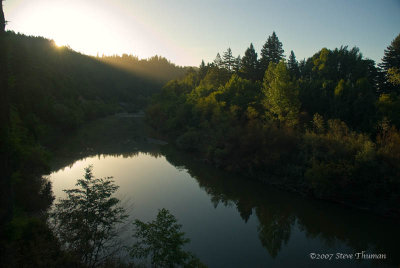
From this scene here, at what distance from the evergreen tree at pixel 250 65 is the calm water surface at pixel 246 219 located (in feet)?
93.8

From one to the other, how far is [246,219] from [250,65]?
40656mm

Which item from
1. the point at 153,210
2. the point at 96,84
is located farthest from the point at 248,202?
the point at 96,84

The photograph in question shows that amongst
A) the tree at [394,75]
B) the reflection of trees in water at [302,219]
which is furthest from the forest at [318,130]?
the reflection of trees in water at [302,219]

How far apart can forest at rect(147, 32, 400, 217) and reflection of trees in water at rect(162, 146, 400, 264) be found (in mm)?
1741

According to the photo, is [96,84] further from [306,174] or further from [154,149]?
[306,174]

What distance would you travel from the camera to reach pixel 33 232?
9.97 metres

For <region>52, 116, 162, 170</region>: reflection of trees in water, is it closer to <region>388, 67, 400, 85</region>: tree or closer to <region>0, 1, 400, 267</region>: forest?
<region>0, 1, 400, 267</region>: forest

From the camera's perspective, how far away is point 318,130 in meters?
27.3

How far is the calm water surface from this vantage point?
50.6ft

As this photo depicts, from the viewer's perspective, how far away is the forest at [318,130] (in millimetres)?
21578

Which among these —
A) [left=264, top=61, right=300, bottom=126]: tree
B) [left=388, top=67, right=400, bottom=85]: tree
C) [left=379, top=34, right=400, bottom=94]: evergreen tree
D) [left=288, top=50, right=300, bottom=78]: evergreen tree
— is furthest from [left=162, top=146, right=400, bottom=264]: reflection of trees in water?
[left=288, top=50, right=300, bottom=78]: evergreen tree

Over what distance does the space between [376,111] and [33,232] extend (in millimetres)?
31641

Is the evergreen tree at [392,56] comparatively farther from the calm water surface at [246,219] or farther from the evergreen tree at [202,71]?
the evergreen tree at [202,71]

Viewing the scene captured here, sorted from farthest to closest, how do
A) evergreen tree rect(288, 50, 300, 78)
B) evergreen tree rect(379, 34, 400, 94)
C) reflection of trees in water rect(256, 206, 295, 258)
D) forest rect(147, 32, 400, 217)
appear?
evergreen tree rect(288, 50, 300, 78)
evergreen tree rect(379, 34, 400, 94)
forest rect(147, 32, 400, 217)
reflection of trees in water rect(256, 206, 295, 258)
